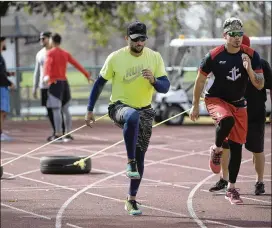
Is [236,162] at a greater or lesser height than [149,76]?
lesser

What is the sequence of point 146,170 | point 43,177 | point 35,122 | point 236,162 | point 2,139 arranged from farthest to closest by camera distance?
point 35,122
point 2,139
point 146,170
point 43,177
point 236,162

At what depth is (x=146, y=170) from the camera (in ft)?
49.1

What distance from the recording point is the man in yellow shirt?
32.9 ft

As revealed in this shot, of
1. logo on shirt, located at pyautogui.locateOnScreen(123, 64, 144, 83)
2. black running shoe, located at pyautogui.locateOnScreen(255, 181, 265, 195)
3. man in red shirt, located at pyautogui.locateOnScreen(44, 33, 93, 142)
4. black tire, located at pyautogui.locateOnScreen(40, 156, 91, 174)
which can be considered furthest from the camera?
man in red shirt, located at pyautogui.locateOnScreen(44, 33, 93, 142)

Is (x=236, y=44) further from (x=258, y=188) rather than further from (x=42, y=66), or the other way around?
(x=42, y=66)

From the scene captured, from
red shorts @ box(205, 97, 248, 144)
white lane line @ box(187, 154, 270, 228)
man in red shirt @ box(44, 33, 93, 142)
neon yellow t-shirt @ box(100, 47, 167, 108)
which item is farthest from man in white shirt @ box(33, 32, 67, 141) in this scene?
neon yellow t-shirt @ box(100, 47, 167, 108)

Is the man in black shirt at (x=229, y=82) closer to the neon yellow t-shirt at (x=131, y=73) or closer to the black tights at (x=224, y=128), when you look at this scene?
the black tights at (x=224, y=128)

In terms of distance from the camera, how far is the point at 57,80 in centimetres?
1859

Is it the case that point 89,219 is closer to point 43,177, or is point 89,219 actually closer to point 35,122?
point 43,177

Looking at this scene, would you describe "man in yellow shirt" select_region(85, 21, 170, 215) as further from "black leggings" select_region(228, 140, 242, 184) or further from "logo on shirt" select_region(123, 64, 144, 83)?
"black leggings" select_region(228, 140, 242, 184)

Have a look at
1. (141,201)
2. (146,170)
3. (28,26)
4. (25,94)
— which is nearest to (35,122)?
(25,94)

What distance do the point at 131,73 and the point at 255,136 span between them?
2.41 meters

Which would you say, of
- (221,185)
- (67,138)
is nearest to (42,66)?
(67,138)

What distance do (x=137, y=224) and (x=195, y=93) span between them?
1521mm
